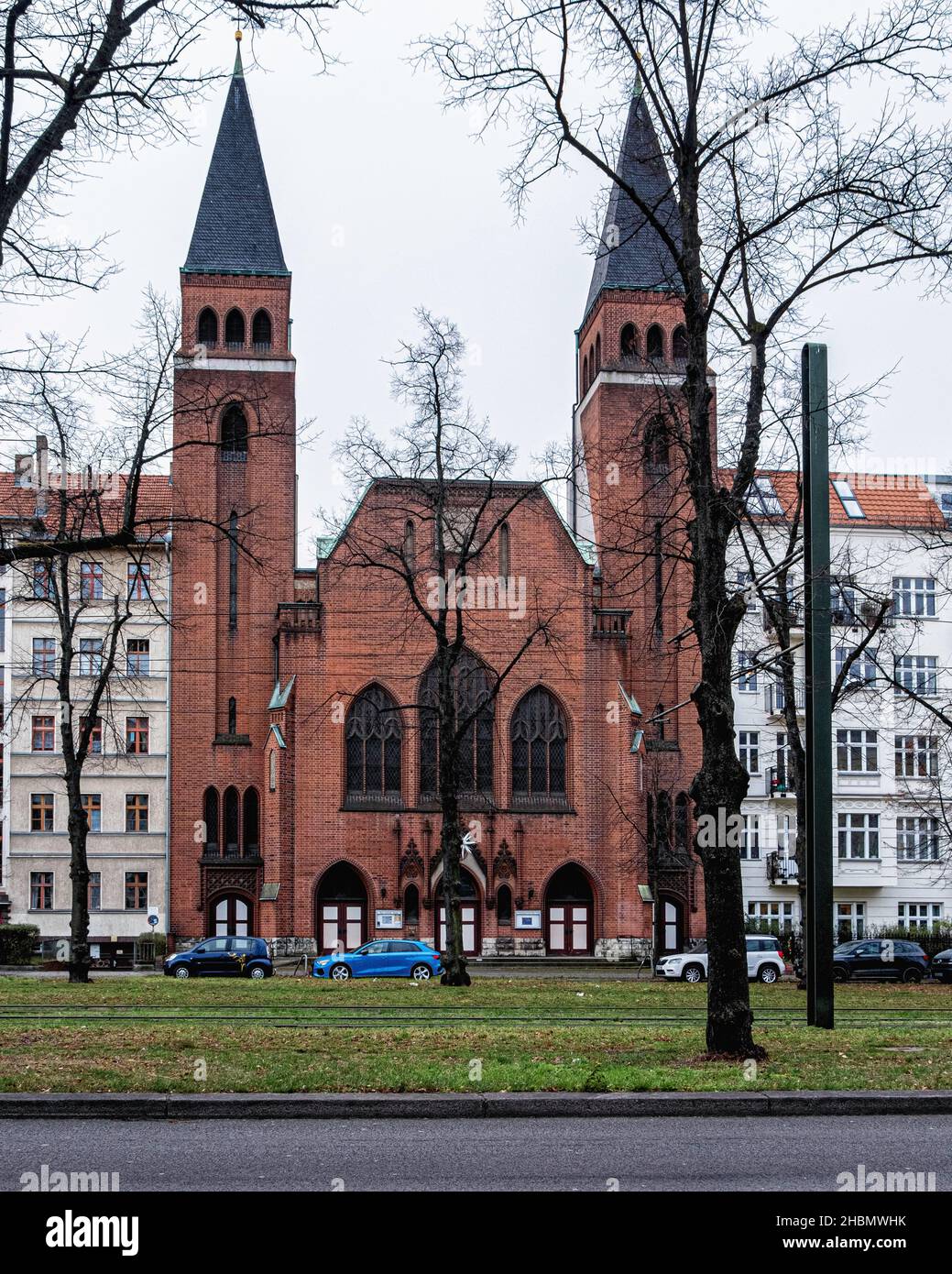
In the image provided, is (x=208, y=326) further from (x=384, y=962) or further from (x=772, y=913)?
(x=772, y=913)

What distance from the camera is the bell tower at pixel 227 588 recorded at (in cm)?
5203

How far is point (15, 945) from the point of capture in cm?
4566

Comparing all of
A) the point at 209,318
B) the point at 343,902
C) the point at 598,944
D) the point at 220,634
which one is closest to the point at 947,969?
the point at 598,944

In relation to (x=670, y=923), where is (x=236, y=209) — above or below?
above

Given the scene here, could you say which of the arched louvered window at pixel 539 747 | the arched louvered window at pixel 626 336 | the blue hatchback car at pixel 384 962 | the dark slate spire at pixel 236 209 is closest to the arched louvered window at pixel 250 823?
the arched louvered window at pixel 539 747

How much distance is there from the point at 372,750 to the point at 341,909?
211 inches

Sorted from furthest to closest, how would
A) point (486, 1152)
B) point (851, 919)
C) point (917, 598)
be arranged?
point (917, 598), point (851, 919), point (486, 1152)

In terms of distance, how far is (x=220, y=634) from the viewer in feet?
174

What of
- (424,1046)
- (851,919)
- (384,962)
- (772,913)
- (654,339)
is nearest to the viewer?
(424,1046)

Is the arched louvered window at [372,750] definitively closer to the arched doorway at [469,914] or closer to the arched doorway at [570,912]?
the arched doorway at [469,914]

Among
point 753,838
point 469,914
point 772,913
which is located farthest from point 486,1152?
point 772,913

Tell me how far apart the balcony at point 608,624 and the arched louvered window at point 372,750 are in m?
7.49

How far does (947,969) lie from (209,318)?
33.3m

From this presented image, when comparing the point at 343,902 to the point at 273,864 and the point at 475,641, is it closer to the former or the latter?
the point at 273,864
